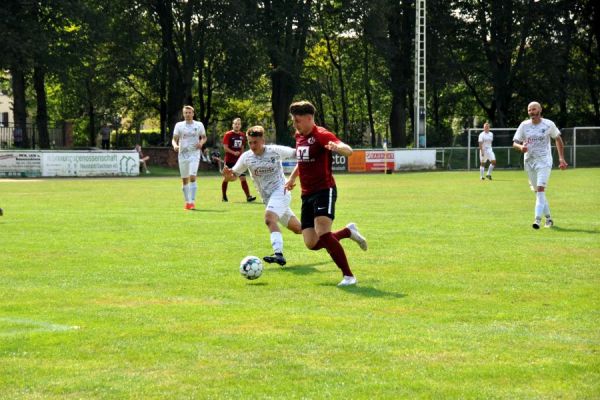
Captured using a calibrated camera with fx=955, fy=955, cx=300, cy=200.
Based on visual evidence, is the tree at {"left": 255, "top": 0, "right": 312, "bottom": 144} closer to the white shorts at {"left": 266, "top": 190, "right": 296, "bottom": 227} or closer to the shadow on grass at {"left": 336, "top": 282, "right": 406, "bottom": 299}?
the white shorts at {"left": 266, "top": 190, "right": 296, "bottom": 227}

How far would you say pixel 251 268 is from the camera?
32.9ft

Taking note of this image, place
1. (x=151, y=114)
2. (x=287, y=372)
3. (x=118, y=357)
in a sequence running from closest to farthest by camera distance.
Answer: (x=287, y=372)
(x=118, y=357)
(x=151, y=114)

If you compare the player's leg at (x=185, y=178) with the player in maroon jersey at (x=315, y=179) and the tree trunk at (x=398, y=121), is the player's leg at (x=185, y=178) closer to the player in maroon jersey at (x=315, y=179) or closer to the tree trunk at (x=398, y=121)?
the player in maroon jersey at (x=315, y=179)

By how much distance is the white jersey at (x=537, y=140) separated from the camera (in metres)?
16.7

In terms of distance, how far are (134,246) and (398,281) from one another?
4.95 metres

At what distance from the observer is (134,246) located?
44.5 feet

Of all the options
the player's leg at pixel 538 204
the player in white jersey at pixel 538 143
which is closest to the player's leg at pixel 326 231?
the player's leg at pixel 538 204

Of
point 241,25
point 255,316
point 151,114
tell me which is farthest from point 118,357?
point 151,114

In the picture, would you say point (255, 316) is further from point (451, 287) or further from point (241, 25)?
point (241, 25)

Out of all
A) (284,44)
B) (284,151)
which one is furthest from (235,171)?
(284,44)

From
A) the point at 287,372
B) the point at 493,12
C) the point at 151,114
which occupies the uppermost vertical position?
the point at 493,12

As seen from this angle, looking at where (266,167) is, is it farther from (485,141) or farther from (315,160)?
(485,141)

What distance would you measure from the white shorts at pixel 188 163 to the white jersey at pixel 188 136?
30 millimetres

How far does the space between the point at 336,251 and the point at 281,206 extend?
2420 millimetres
